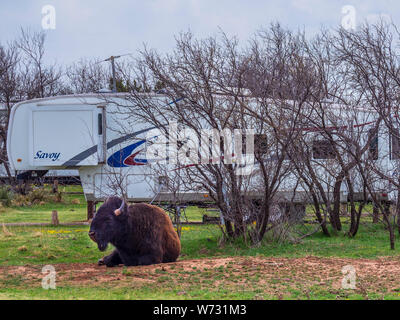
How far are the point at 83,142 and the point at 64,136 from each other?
1.85 ft

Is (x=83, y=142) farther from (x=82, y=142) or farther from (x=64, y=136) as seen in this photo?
(x=64, y=136)

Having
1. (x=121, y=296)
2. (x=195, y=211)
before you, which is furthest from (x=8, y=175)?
(x=121, y=296)

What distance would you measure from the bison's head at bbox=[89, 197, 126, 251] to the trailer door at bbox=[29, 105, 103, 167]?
7.56 meters

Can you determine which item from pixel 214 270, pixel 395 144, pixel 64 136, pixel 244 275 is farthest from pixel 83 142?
pixel 244 275

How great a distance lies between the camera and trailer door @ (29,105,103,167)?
56.0ft

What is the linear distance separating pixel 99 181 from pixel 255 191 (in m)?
5.68

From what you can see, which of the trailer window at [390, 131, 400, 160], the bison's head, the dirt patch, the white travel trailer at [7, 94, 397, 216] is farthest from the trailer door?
the trailer window at [390, 131, 400, 160]

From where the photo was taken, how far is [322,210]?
15.8 m

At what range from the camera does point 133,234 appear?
9.80 m

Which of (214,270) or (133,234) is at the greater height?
(133,234)

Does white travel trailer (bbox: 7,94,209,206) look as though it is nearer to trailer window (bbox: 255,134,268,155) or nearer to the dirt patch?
trailer window (bbox: 255,134,268,155)

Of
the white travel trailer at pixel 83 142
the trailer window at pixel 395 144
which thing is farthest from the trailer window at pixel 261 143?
the white travel trailer at pixel 83 142
